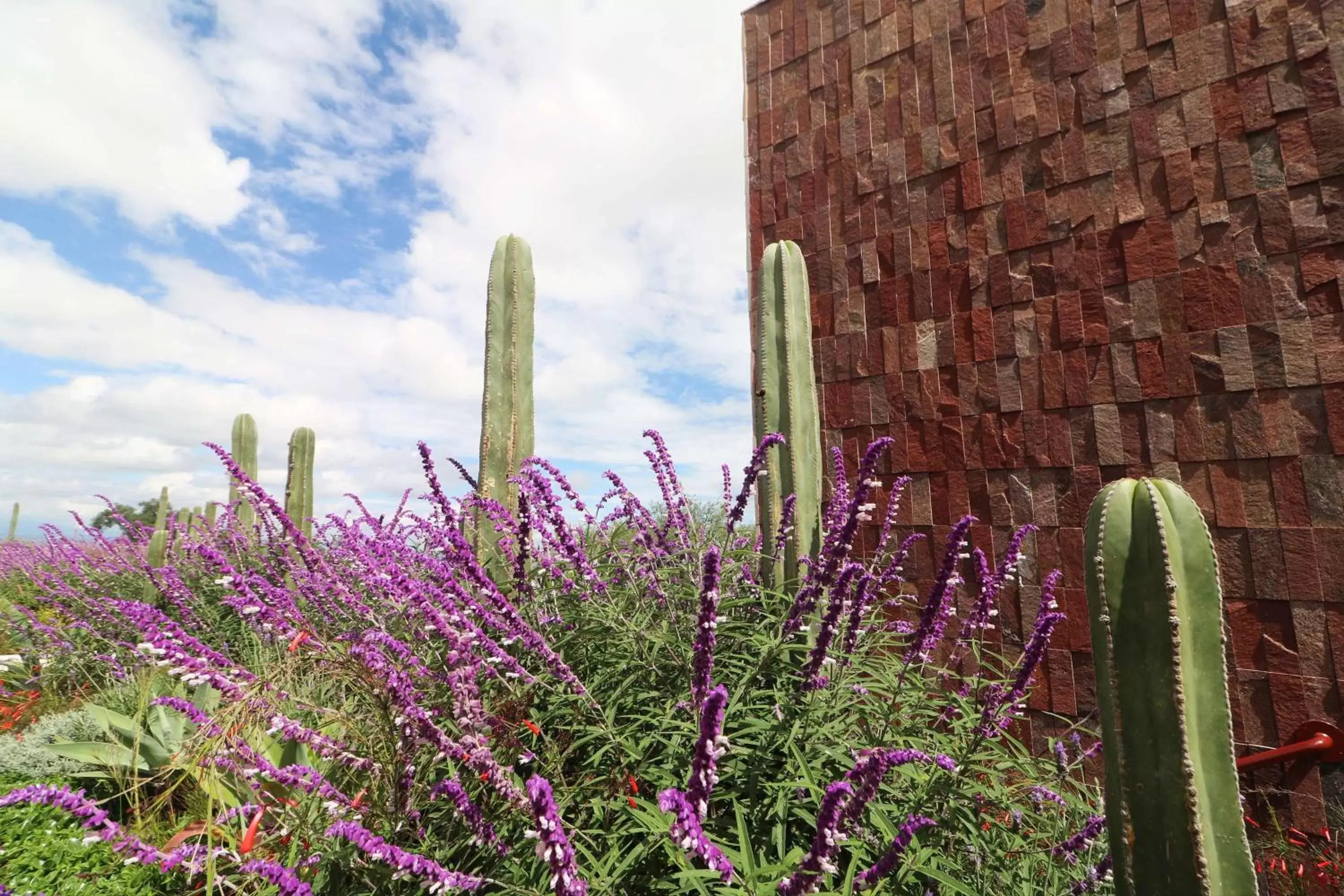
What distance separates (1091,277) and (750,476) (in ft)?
7.75

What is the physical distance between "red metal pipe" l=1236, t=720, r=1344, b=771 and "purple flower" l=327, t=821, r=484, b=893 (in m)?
3.12

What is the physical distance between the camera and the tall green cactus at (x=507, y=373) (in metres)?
4.36

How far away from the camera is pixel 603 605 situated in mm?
2365

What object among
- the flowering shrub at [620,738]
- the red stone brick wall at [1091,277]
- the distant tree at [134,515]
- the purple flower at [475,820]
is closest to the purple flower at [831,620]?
the flowering shrub at [620,738]

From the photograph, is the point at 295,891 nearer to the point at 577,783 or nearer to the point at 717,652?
the point at 577,783

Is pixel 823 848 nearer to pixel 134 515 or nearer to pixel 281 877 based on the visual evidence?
pixel 281 877

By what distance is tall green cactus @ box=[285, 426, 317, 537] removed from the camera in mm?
7059

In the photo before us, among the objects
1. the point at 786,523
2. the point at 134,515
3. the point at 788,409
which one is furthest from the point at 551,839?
the point at 134,515

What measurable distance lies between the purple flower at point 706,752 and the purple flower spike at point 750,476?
1.38 metres

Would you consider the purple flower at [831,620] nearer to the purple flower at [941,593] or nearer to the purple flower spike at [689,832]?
the purple flower at [941,593]

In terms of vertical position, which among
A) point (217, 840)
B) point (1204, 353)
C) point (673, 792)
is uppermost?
point (1204, 353)

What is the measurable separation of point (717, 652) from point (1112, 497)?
122 centimetres

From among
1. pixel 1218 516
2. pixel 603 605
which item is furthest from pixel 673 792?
pixel 1218 516

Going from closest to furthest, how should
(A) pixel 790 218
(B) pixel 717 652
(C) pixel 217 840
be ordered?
(B) pixel 717 652 < (C) pixel 217 840 < (A) pixel 790 218
